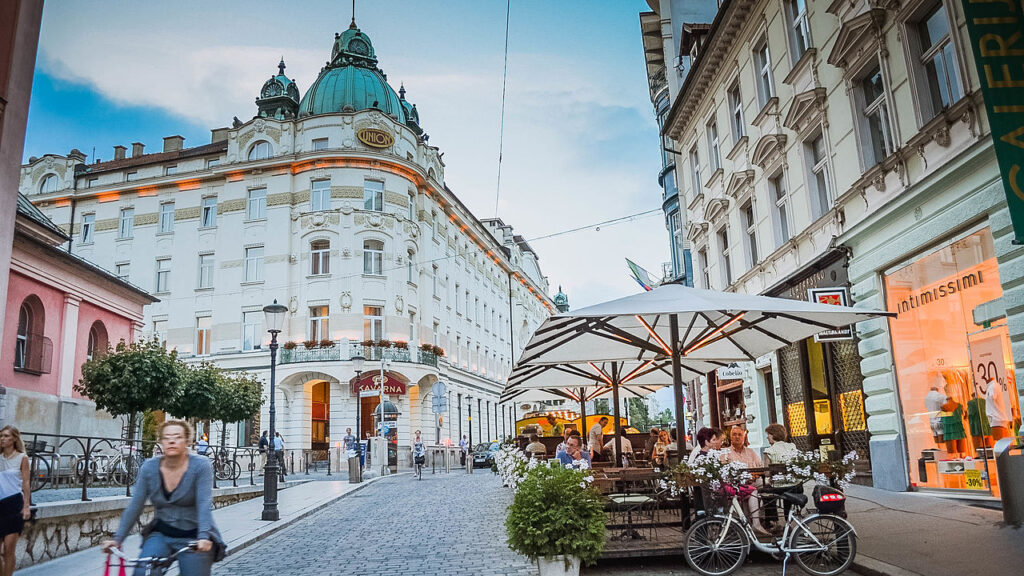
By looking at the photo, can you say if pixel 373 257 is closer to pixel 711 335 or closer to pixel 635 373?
pixel 635 373

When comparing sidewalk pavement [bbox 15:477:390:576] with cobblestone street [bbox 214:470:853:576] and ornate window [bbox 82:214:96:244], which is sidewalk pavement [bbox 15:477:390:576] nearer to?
cobblestone street [bbox 214:470:853:576]

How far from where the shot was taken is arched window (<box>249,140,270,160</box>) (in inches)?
1633

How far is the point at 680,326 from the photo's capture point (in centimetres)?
1070

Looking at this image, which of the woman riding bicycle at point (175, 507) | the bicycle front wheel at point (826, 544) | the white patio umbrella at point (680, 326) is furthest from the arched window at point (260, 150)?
the bicycle front wheel at point (826, 544)

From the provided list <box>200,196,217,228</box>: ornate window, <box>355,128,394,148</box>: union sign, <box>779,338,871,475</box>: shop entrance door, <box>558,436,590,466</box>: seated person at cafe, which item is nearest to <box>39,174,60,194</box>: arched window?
<box>200,196,217,228</box>: ornate window

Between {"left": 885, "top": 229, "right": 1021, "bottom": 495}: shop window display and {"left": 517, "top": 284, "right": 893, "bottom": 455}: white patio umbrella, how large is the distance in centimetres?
198

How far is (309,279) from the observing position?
39688 millimetres

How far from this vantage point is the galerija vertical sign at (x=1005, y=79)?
7489 mm

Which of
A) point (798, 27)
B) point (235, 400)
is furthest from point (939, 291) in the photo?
point (235, 400)

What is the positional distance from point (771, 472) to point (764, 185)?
11.2m

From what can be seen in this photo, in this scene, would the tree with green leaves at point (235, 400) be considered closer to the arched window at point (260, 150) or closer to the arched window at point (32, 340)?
the arched window at point (32, 340)

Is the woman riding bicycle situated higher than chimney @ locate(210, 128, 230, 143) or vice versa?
chimney @ locate(210, 128, 230, 143)

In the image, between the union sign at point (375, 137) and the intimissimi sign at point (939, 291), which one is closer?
the intimissimi sign at point (939, 291)

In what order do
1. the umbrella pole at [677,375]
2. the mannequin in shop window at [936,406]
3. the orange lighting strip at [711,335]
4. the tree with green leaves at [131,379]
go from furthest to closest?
the tree with green leaves at [131,379] → the mannequin in shop window at [936,406] → the orange lighting strip at [711,335] → the umbrella pole at [677,375]
